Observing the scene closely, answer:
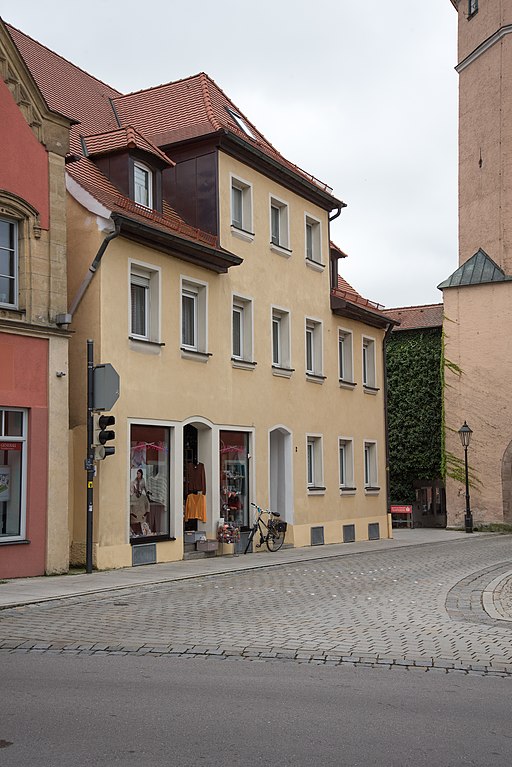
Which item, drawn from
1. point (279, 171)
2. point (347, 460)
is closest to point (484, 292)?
point (347, 460)

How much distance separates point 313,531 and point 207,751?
20.8 metres

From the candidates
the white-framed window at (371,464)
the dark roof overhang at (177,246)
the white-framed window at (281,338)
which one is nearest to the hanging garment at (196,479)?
the dark roof overhang at (177,246)

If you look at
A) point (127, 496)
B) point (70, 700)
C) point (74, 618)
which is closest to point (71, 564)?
point (127, 496)

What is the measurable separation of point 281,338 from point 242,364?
2.89m

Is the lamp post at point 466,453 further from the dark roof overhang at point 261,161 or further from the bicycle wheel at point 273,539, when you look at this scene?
the bicycle wheel at point 273,539

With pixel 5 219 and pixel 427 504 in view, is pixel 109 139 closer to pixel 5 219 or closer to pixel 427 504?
pixel 5 219

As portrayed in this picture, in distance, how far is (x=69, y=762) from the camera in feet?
17.9

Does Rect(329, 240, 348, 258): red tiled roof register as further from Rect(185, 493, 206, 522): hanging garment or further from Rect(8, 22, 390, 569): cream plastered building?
Rect(185, 493, 206, 522): hanging garment

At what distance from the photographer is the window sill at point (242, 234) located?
23312mm

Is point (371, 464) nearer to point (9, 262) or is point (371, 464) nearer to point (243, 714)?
point (9, 262)

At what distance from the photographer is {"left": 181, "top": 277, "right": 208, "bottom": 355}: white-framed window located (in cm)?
2138

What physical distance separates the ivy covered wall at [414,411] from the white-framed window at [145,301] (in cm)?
2460

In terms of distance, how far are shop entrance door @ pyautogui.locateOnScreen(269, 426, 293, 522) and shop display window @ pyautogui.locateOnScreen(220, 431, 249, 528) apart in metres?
2.01

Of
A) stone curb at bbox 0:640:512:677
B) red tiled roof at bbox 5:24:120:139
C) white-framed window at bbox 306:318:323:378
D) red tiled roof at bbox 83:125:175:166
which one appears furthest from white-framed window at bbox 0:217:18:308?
white-framed window at bbox 306:318:323:378
